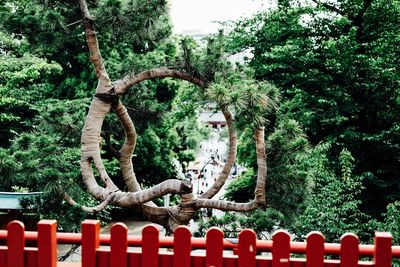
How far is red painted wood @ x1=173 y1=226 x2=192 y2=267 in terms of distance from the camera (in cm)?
218

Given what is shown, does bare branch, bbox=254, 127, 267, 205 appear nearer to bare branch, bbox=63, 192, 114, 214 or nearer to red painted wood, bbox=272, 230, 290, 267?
bare branch, bbox=63, 192, 114, 214

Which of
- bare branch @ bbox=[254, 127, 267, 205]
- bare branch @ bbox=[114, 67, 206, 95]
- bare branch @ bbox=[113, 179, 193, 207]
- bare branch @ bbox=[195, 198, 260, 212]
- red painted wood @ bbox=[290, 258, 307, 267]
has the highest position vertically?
bare branch @ bbox=[114, 67, 206, 95]

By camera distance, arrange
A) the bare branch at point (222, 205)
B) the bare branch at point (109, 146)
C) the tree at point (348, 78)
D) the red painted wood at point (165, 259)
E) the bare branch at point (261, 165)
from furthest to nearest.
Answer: the tree at point (348, 78), the bare branch at point (109, 146), the bare branch at point (222, 205), the bare branch at point (261, 165), the red painted wood at point (165, 259)

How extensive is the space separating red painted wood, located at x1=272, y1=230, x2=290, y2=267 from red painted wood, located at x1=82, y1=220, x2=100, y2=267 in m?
Answer: 0.97

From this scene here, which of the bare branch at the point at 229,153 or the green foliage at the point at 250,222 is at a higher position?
the bare branch at the point at 229,153

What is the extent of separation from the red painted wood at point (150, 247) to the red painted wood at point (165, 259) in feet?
0.11

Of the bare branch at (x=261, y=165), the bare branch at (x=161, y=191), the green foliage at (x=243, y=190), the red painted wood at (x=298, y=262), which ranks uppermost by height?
the bare branch at (x=261, y=165)

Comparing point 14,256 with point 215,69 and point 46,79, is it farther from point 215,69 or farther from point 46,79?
point 46,79

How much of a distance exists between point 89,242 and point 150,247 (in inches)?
13.5

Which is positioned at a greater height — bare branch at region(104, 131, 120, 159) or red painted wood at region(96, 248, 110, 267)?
bare branch at region(104, 131, 120, 159)

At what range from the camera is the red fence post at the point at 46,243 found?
2.25m

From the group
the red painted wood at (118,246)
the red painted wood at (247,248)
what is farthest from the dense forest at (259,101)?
the red painted wood at (118,246)

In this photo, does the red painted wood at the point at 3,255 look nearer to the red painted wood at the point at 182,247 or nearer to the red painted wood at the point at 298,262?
the red painted wood at the point at 182,247

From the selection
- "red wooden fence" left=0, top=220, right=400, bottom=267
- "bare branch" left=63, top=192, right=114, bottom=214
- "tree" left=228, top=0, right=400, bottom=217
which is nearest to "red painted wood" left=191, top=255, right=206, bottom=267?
"red wooden fence" left=0, top=220, right=400, bottom=267
